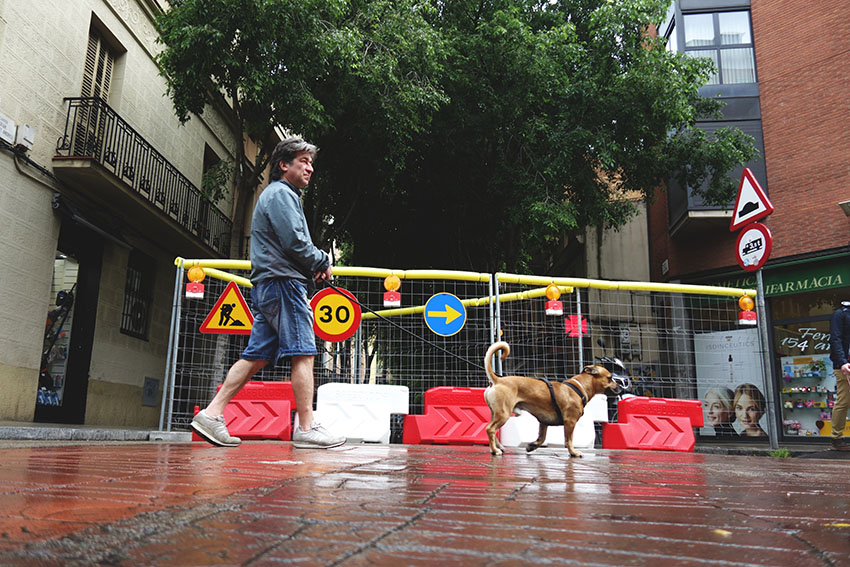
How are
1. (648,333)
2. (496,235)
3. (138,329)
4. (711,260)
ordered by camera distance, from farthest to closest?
(496,235) → (711,260) → (138,329) → (648,333)

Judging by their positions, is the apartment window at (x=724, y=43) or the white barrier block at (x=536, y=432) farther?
the apartment window at (x=724, y=43)

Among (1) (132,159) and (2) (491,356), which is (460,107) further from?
(2) (491,356)

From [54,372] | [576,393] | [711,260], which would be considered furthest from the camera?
[711,260]

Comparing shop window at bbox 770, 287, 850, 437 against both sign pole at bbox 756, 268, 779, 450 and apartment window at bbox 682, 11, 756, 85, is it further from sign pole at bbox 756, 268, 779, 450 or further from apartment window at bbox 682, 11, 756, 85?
sign pole at bbox 756, 268, 779, 450

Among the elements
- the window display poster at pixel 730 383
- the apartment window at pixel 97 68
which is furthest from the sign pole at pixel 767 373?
the apartment window at pixel 97 68

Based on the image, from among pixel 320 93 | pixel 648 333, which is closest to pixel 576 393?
pixel 648 333

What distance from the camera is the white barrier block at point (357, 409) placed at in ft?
28.3

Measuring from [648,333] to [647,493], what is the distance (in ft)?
26.5

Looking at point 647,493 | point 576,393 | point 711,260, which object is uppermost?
point 711,260

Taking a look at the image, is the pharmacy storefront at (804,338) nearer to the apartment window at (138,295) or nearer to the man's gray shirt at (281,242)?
the man's gray shirt at (281,242)

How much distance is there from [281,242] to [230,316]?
3.89m

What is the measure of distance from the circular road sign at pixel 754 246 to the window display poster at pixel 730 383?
7.40ft

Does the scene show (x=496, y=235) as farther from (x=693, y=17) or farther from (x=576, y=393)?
(x=576, y=393)

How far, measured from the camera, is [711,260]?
17.7 meters
